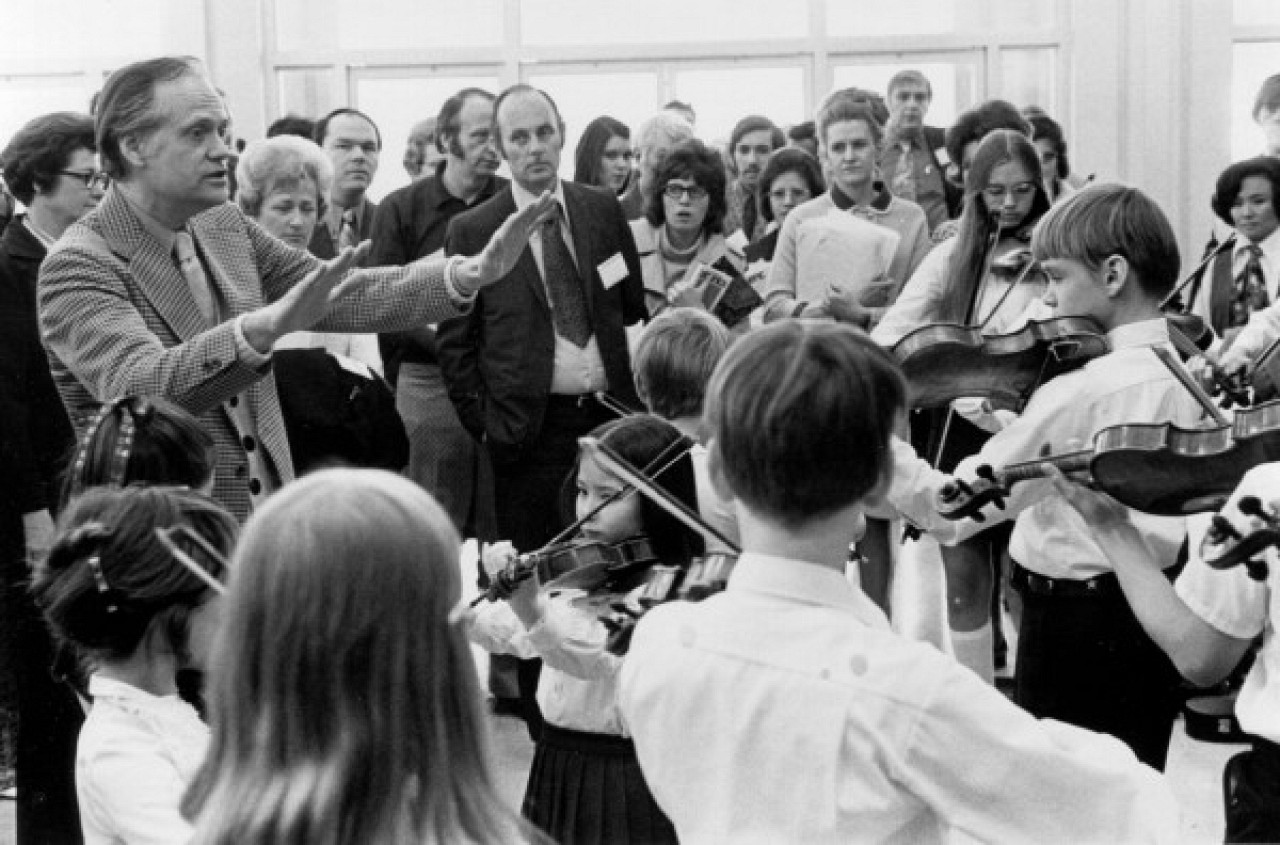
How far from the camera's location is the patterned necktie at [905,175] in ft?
20.6

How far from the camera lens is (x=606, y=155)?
20.6ft

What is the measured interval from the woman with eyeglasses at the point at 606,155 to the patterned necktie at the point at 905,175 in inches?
36.0

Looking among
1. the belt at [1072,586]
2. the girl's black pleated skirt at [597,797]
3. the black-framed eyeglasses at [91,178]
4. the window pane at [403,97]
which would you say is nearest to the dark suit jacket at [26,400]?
the black-framed eyeglasses at [91,178]

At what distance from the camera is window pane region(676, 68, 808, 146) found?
9.20 metres

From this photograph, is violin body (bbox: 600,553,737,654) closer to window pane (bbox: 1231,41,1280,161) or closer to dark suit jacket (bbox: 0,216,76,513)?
dark suit jacket (bbox: 0,216,76,513)

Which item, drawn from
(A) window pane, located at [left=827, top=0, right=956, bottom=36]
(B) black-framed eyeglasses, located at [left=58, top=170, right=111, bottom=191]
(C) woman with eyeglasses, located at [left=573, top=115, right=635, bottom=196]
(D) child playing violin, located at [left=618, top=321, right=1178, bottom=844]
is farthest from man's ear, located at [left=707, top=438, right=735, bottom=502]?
(A) window pane, located at [left=827, top=0, right=956, bottom=36]

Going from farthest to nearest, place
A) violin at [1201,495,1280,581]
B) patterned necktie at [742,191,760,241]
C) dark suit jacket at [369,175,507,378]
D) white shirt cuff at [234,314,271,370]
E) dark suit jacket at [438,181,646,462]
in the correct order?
patterned necktie at [742,191,760,241] → dark suit jacket at [369,175,507,378] → dark suit jacket at [438,181,646,462] → white shirt cuff at [234,314,271,370] → violin at [1201,495,1280,581]

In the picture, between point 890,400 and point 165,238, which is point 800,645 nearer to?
point 890,400

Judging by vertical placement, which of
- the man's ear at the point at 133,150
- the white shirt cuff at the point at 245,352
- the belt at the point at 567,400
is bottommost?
→ the belt at the point at 567,400

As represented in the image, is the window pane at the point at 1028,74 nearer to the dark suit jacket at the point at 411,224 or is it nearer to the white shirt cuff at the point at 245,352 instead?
the dark suit jacket at the point at 411,224

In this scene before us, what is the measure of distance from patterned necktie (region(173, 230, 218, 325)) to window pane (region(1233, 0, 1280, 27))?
7.11 metres

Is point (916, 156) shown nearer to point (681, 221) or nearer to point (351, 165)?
point (681, 221)

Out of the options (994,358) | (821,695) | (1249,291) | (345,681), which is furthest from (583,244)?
(345,681)

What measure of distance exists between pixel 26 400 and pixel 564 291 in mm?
1646
